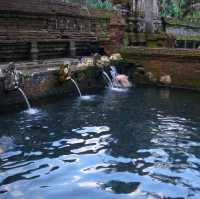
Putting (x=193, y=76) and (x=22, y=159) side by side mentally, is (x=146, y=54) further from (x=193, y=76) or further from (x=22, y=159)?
(x=22, y=159)

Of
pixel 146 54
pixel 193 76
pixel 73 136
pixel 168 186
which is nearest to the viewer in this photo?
pixel 168 186

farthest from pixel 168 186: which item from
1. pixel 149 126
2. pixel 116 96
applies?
pixel 116 96

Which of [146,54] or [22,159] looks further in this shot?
[146,54]

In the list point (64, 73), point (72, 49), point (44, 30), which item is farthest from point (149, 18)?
point (64, 73)

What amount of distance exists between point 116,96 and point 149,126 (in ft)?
12.8

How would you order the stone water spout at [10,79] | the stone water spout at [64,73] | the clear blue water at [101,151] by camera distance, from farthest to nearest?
the stone water spout at [64,73] → the stone water spout at [10,79] → the clear blue water at [101,151]

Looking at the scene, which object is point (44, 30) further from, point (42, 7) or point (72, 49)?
point (72, 49)

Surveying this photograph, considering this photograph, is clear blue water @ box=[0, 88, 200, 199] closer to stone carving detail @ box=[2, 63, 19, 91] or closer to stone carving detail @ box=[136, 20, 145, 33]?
stone carving detail @ box=[2, 63, 19, 91]

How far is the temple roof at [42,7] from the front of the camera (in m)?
15.8

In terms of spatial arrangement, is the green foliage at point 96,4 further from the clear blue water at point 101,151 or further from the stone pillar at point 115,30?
the clear blue water at point 101,151

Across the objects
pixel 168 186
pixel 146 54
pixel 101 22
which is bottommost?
pixel 168 186

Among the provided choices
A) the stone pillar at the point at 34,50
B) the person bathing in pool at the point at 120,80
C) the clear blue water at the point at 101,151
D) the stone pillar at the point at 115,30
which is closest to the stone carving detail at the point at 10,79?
the clear blue water at the point at 101,151

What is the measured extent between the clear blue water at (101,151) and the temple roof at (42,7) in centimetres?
575

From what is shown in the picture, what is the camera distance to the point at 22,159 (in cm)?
714
